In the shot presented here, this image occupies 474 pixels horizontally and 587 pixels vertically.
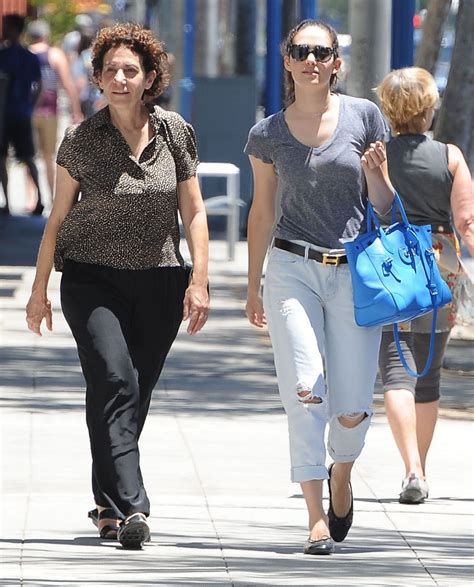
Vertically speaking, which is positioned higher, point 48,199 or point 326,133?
point 326,133

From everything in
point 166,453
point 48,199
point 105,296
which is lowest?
point 48,199

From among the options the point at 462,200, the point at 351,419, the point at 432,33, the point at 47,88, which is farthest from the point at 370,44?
the point at 47,88

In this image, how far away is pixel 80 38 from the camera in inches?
1100

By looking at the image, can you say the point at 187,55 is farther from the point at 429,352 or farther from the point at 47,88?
the point at 429,352

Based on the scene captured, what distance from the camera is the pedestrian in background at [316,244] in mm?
6094

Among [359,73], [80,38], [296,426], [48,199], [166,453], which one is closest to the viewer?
[296,426]

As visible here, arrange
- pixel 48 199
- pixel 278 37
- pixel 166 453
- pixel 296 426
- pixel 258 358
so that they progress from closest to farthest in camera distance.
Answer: pixel 296 426 → pixel 166 453 → pixel 258 358 → pixel 278 37 → pixel 48 199

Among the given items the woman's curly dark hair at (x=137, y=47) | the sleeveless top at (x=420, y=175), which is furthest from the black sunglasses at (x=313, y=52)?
the sleeveless top at (x=420, y=175)

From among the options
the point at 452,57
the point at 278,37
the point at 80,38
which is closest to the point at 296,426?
the point at 452,57

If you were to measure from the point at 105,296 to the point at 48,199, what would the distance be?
15132 mm

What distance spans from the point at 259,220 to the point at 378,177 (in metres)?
0.46

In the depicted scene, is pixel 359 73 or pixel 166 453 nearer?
pixel 166 453

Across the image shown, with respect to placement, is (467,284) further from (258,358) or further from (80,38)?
(80,38)

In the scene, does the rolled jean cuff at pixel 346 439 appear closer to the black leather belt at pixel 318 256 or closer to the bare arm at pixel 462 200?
the black leather belt at pixel 318 256
